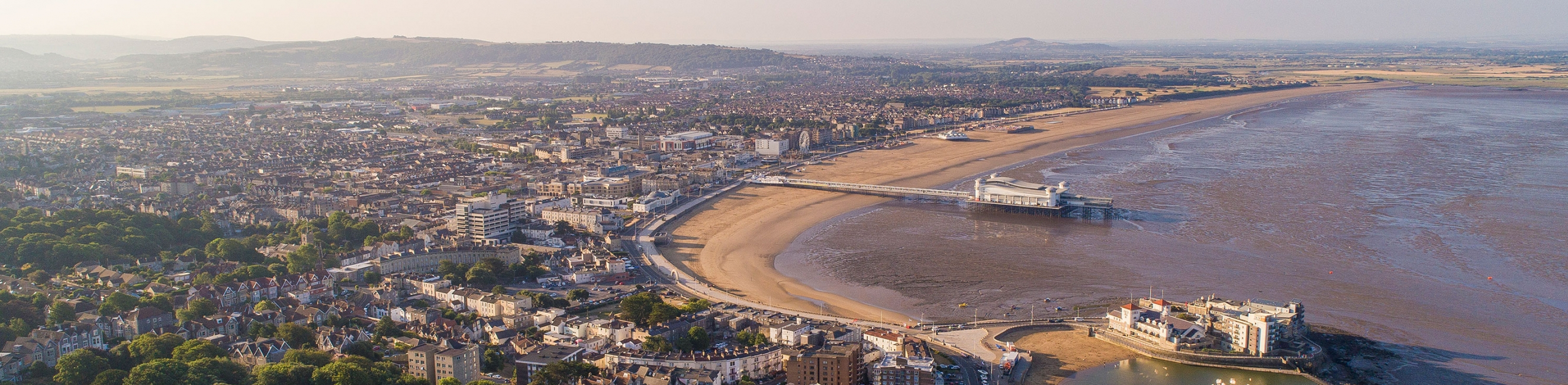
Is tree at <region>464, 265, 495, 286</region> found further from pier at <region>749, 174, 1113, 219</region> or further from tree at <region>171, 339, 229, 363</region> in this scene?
pier at <region>749, 174, 1113, 219</region>

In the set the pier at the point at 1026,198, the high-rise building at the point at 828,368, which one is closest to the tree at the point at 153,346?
the high-rise building at the point at 828,368

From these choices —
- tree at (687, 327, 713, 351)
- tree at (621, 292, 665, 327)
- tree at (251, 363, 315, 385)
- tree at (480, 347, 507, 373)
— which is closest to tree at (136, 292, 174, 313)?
tree at (251, 363, 315, 385)

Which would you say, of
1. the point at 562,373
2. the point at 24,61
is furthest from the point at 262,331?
the point at 24,61

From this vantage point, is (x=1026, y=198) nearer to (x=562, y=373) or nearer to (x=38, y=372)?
(x=562, y=373)

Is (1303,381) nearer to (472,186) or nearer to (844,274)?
(844,274)

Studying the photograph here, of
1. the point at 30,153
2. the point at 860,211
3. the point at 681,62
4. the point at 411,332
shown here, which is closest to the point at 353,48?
the point at 681,62

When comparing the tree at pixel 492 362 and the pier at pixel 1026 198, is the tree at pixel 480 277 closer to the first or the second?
the tree at pixel 492 362
